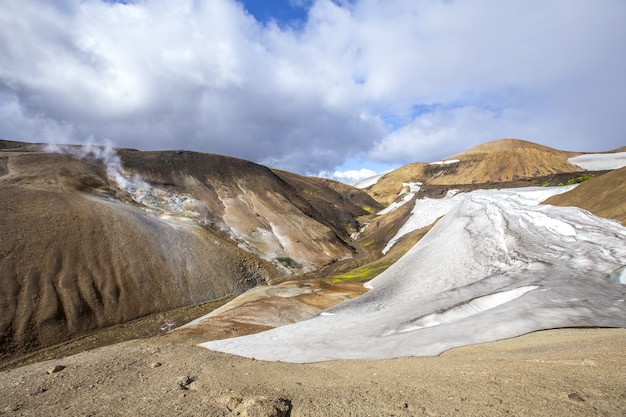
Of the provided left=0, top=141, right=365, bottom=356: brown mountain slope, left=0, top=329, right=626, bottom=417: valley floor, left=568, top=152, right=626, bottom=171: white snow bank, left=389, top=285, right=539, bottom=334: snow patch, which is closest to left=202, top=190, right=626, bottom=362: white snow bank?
left=389, top=285, right=539, bottom=334: snow patch

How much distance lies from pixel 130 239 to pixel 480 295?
3173 cm

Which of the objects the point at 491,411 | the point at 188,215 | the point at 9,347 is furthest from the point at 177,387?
the point at 188,215

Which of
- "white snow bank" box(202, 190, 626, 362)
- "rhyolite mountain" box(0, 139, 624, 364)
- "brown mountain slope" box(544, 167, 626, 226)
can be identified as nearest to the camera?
"white snow bank" box(202, 190, 626, 362)

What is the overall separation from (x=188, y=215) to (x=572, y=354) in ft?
154

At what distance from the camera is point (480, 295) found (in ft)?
58.0

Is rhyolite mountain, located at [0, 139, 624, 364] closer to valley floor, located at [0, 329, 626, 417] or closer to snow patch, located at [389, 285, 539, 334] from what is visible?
snow patch, located at [389, 285, 539, 334]

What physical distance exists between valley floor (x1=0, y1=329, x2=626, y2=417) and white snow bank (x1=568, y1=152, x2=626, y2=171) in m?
106

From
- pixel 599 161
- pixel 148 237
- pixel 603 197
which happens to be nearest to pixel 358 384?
pixel 603 197

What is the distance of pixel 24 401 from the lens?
8.83 metres

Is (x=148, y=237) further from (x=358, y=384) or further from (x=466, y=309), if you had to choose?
(x=358, y=384)

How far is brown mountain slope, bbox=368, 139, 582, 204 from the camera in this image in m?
104

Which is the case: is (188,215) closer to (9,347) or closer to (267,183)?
(267,183)

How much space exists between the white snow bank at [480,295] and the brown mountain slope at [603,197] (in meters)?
1.54

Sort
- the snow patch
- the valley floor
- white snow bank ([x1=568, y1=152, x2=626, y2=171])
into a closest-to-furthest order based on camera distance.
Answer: the valley floor, the snow patch, white snow bank ([x1=568, y1=152, x2=626, y2=171])
